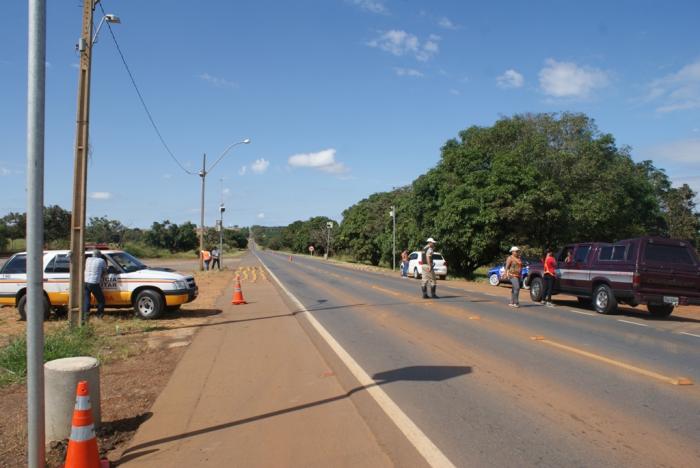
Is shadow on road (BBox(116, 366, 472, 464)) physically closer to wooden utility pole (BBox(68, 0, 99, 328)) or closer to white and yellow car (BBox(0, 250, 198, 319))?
wooden utility pole (BBox(68, 0, 99, 328))

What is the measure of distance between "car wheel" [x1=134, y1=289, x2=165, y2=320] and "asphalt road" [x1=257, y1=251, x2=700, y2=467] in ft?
12.8

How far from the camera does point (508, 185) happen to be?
33188 mm

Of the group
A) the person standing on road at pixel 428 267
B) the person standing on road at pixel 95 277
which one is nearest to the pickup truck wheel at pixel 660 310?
the person standing on road at pixel 428 267

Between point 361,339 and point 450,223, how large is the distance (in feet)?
81.0

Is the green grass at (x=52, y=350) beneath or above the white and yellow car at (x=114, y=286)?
beneath

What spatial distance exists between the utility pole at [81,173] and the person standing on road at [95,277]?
1.74 m

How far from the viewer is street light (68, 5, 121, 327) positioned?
34.5 feet

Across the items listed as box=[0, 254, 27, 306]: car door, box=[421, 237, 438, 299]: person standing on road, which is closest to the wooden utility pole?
box=[0, 254, 27, 306]: car door

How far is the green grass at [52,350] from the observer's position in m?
7.58

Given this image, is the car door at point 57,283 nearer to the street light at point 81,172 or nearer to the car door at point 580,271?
the street light at point 81,172

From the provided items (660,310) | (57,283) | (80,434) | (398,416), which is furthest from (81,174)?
(660,310)

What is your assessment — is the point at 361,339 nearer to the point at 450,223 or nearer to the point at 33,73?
the point at 33,73

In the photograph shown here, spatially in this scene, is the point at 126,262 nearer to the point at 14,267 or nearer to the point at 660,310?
the point at 14,267

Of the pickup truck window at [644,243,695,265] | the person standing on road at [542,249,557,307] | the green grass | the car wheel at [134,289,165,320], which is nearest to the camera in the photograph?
the green grass
